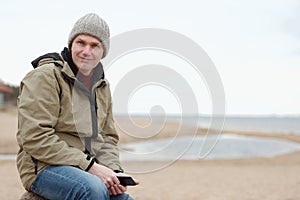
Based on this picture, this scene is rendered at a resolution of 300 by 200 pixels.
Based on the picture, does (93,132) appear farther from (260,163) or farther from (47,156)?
(260,163)

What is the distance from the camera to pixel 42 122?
2.37 m

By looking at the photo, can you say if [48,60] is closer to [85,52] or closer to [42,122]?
[85,52]

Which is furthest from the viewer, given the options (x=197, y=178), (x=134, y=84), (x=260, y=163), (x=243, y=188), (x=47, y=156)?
(x=260, y=163)

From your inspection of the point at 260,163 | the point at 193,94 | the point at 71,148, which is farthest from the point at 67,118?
the point at 260,163

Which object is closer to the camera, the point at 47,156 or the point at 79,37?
the point at 47,156

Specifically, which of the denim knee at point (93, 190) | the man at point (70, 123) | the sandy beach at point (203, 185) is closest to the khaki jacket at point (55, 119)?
the man at point (70, 123)

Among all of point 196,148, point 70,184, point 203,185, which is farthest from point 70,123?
point 196,148

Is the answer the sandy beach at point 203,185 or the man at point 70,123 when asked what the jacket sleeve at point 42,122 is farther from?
the sandy beach at point 203,185

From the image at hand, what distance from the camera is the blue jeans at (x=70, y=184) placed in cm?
233

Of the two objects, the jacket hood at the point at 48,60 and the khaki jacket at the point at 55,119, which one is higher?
the jacket hood at the point at 48,60

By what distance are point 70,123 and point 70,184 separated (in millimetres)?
364

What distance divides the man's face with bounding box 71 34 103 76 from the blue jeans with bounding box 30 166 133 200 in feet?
2.10

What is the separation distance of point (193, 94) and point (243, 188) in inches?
239

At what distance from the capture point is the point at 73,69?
2.61 meters
